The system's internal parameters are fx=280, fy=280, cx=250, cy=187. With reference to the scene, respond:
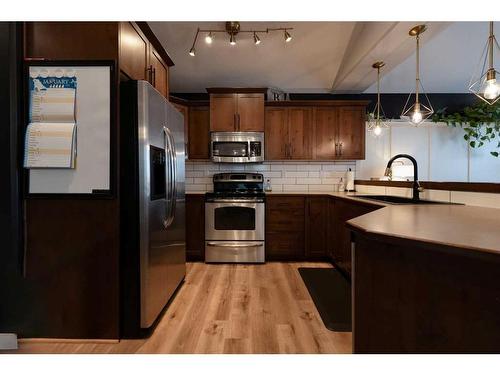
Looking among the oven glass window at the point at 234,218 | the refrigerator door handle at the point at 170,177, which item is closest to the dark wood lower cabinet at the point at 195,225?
the oven glass window at the point at 234,218

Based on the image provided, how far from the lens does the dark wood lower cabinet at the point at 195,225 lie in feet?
11.8

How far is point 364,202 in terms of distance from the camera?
7.97 ft

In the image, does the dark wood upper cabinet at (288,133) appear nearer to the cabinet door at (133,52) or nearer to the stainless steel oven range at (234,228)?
the stainless steel oven range at (234,228)

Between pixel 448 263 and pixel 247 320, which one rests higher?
pixel 448 263

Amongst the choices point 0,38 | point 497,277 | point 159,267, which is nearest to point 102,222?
point 159,267

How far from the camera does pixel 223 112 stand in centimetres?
381

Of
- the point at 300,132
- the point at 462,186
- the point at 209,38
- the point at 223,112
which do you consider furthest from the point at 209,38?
the point at 462,186

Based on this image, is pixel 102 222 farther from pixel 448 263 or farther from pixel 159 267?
pixel 448 263

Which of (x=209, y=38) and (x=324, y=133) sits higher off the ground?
(x=209, y=38)

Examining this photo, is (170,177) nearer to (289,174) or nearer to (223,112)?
(223,112)

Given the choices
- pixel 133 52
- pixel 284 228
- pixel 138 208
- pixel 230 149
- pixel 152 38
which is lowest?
pixel 284 228

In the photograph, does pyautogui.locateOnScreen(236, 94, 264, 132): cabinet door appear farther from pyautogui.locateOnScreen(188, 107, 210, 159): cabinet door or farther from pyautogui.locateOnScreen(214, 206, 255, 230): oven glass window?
pyautogui.locateOnScreen(214, 206, 255, 230): oven glass window

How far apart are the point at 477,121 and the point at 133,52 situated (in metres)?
5.29
